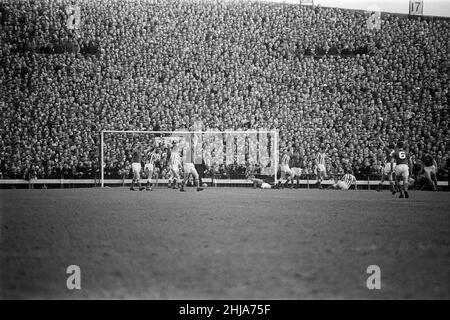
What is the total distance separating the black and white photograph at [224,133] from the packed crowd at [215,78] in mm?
79

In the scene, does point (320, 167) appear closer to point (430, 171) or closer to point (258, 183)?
point (258, 183)

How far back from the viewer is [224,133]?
26.6m

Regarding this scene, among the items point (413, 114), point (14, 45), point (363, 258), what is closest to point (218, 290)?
point (363, 258)

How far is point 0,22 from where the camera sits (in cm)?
3119

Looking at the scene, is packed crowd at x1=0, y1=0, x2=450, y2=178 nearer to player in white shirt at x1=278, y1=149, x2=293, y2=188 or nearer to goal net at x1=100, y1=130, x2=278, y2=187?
goal net at x1=100, y1=130, x2=278, y2=187

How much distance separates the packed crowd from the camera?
2644cm

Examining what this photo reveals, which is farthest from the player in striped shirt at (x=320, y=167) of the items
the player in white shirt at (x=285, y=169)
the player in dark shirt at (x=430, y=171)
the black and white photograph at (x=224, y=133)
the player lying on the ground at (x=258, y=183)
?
the player in dark shirt at (x=430, y=171)

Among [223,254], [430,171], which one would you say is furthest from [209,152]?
[223,254]

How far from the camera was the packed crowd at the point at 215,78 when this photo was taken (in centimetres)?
2644

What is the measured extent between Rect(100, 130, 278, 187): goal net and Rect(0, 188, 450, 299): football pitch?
43.1 feet

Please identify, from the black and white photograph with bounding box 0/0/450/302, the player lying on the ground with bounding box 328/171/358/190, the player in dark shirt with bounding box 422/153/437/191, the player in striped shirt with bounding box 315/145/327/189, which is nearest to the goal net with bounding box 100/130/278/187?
the black and white photograph with bounding box 0/0/450/302

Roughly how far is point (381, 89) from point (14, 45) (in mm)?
18711

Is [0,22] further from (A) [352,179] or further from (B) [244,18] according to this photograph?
(A) [352,179]

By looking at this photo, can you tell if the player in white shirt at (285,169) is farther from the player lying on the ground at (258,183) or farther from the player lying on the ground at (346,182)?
the player lying on the ground at (346,182)
